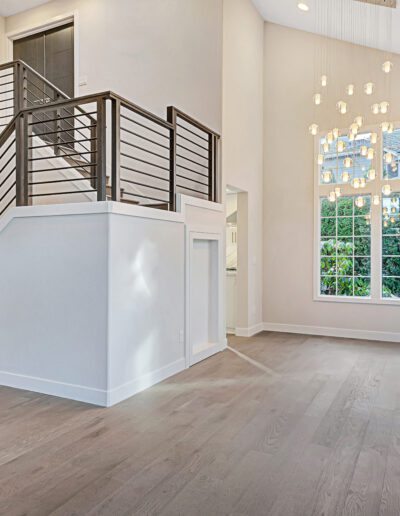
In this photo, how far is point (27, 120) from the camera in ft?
14.2

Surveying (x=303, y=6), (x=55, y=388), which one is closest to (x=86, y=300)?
(x=55, y=388)

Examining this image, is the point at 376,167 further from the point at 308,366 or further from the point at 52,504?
→ the point at 52,504

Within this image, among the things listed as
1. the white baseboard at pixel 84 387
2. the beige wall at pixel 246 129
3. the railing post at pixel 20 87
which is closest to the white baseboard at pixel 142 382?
the white baseboard at pixel 84 387

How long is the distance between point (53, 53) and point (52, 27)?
44 centimetres

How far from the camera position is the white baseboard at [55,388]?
3854 millimetres

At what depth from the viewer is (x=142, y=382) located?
167 inches

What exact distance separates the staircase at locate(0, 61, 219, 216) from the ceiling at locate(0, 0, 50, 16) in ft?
4.36

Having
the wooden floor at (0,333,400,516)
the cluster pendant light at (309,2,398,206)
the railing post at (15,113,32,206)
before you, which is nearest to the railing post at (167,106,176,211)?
the railing post at (15,113,32,206)

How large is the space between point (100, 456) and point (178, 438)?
58 centimetres

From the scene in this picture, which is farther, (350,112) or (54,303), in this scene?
(350,112)

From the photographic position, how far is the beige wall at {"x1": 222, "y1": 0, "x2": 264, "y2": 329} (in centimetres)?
617

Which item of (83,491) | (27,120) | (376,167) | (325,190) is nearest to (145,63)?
(27,120)

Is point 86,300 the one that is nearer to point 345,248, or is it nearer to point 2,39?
point 345,248

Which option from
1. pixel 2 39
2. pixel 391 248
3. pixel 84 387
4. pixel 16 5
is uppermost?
pixel 16 5
